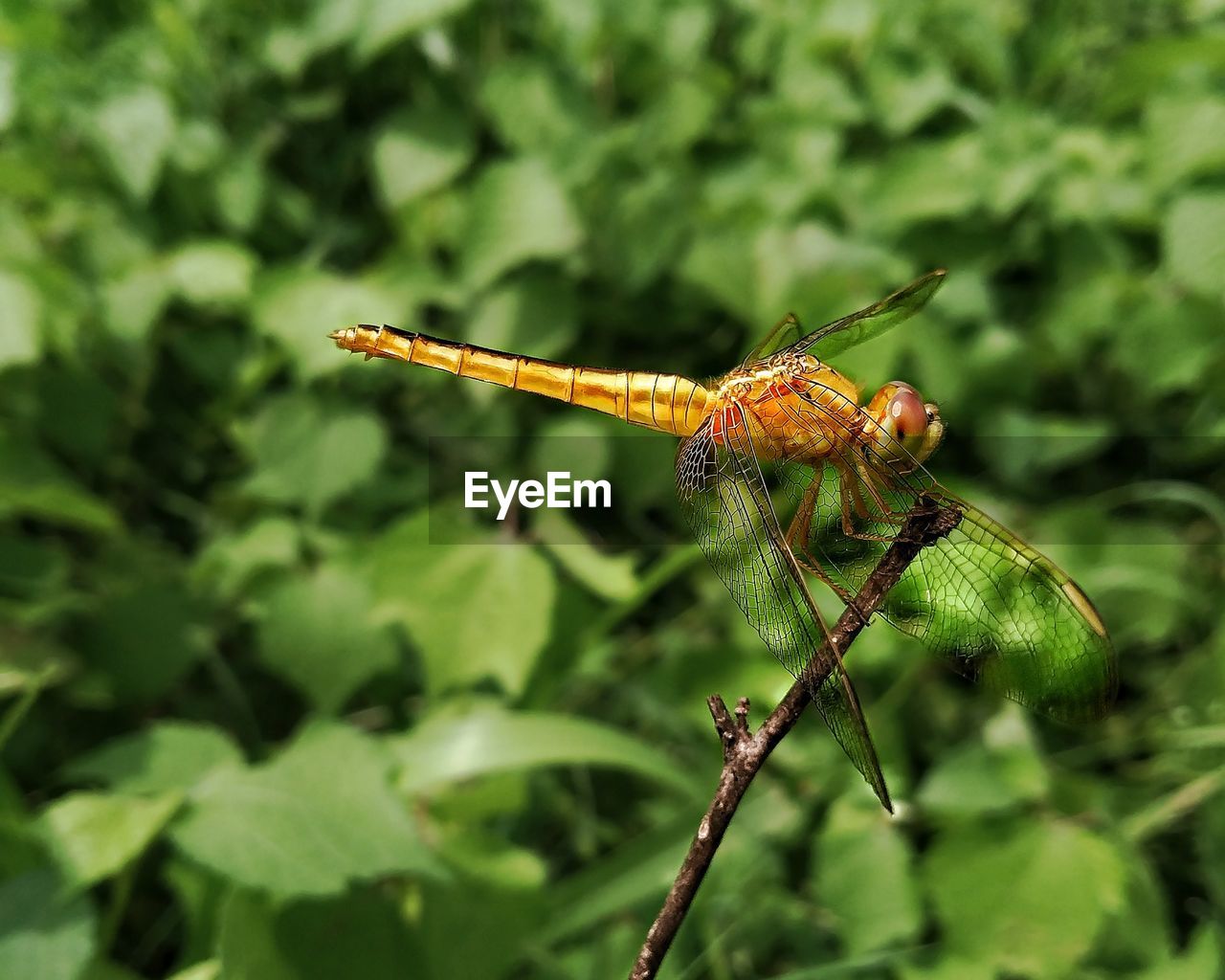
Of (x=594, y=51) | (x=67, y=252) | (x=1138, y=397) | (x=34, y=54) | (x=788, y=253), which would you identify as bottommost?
(x=1138, y=397)

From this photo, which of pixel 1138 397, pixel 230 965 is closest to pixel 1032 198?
pixel 1138 397

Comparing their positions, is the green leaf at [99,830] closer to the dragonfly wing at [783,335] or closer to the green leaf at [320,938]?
the green leaf at [320,938]

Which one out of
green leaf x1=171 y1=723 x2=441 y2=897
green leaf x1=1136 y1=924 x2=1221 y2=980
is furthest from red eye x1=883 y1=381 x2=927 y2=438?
green leaf x1=1136 y1=924 x2=1221 y2=980

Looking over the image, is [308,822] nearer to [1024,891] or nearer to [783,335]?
[783,335]

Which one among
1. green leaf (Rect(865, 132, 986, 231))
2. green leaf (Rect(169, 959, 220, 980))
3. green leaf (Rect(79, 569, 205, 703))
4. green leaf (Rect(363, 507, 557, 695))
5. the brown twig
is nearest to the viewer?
the brown twig

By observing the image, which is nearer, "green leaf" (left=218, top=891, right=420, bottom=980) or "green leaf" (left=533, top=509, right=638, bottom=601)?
"green leaf" (left=218, top=891, right=420, bottom=980)

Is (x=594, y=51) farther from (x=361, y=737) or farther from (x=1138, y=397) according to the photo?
(x=361, y=737)

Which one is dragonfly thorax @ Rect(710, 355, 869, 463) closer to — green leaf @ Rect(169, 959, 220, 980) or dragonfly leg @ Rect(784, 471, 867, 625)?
dragonfly leg @ Rect(784, 471, 867, 625)
